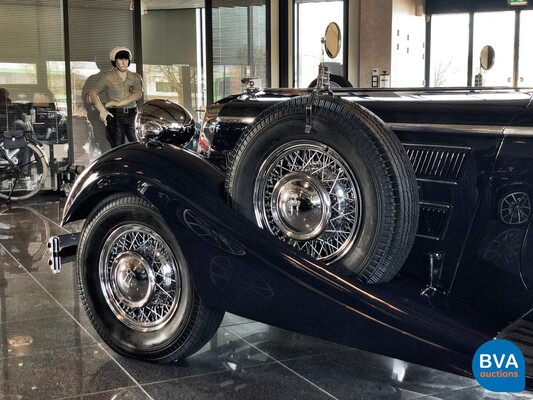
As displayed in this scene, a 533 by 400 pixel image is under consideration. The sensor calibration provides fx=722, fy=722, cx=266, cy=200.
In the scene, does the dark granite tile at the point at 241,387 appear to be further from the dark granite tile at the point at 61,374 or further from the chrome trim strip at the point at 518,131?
the chrome trim strip at the point at 518,131

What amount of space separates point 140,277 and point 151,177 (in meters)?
0.49

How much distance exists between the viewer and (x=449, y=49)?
16.8 m

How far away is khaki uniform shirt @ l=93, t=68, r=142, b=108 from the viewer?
10.0 m

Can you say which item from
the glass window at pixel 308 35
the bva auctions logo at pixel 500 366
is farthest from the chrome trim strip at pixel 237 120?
the glass window at pixel 308 35

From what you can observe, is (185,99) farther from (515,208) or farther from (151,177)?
(515,208)

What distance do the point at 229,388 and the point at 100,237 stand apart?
101 centimetres

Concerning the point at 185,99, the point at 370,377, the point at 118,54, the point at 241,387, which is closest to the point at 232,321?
the point at 241,387

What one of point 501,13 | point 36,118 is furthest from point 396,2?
point 36,118

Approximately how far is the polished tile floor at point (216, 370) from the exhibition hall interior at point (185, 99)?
0.01 meters

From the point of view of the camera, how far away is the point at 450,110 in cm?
311

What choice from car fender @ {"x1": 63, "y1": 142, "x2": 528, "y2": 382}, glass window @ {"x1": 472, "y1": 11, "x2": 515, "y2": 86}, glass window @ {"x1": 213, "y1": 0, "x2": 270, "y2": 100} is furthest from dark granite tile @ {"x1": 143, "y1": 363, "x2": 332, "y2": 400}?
glass window @ {"x1": 472, "y1": 11, "x2": 515, "y2": 86}

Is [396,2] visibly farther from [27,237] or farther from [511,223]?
[511,223]

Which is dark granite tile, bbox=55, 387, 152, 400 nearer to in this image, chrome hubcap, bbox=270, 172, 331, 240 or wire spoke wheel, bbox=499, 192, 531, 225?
chrome hubcap, bbox=270, 172, 331, 240

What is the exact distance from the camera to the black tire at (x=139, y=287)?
3.29 metres
